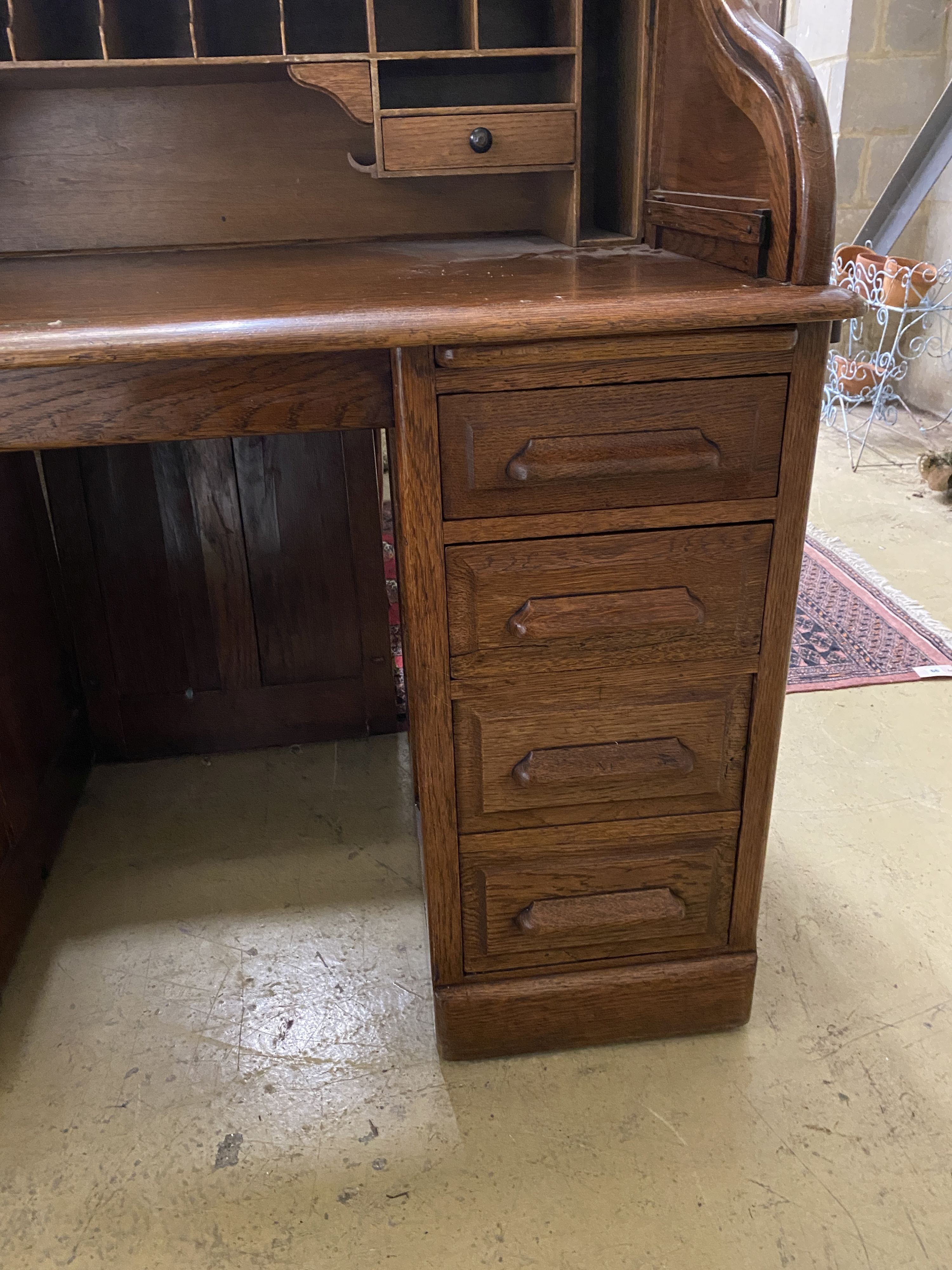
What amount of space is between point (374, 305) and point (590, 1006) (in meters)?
0.90

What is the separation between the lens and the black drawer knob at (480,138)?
1.30 metres

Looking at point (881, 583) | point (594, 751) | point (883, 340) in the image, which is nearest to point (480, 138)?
point (594, 751)

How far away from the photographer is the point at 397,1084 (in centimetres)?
124

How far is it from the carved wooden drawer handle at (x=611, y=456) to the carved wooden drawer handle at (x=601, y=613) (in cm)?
13

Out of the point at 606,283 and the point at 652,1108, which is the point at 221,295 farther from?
the point at 652,1108

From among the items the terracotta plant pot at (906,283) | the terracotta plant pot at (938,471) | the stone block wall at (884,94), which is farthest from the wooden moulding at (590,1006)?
the stone block wall at (884,94)

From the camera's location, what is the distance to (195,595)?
179 centimetres

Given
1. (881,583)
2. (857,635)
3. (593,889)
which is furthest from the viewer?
(881,583)

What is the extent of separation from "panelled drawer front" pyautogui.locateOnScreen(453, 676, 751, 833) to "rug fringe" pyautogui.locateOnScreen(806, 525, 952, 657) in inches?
54.1

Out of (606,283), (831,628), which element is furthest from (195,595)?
(831,628)

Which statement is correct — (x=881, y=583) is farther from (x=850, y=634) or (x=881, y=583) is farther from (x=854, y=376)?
(x=854, y=376)

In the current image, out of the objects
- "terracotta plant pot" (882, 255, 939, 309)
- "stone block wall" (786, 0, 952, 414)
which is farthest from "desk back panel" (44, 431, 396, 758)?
"stone block wall" (786, 0, 952, 414)

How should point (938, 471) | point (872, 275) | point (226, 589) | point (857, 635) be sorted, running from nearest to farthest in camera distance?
point (226, 589)
point (857, 635)
point (938, 471)
point (872, 275)

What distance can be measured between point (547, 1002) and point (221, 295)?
3.08 ft
